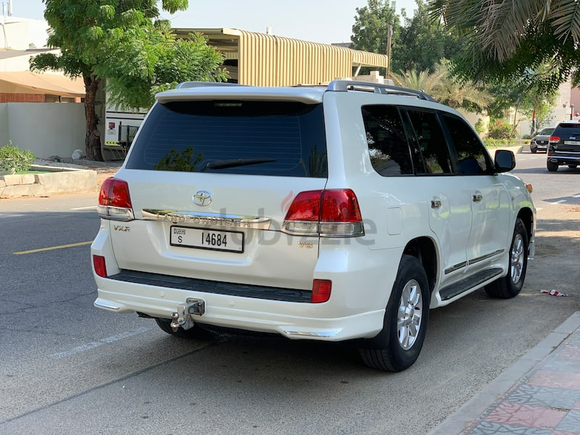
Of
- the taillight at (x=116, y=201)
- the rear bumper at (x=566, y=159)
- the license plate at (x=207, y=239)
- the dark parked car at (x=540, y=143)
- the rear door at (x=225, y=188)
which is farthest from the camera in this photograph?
the dark parked car at (x=540, y=143)

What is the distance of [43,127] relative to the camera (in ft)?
87.3

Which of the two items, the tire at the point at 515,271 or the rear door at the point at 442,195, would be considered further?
the tire at the point at 515,271

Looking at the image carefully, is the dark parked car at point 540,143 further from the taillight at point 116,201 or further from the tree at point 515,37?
the taillight at point 116,201

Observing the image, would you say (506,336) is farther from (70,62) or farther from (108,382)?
(70,62)

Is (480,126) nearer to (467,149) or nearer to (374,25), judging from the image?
(374,25)

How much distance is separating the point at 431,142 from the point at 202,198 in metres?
2.13

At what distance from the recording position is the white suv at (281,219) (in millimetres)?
4844

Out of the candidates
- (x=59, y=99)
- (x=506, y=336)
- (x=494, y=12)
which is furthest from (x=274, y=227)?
(x=59, y=99)

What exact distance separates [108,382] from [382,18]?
64665 mm

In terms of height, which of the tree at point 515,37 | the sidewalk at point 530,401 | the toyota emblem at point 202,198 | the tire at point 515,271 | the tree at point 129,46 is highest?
the tree at point 129,46

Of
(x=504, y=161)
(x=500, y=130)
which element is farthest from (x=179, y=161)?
(x=500, y=130)

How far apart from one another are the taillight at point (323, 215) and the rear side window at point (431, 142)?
1415 millimetres

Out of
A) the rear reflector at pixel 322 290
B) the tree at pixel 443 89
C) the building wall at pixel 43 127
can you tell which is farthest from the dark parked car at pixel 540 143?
the rear reflector at pixel 322 290

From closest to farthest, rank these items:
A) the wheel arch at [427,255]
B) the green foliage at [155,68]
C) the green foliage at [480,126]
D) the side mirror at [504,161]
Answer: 1. the wheel arch at [427,255]
2. the side mirror at [504,161]
3. the green foliage at [155,68]
4. the green foliage at [480,126]
